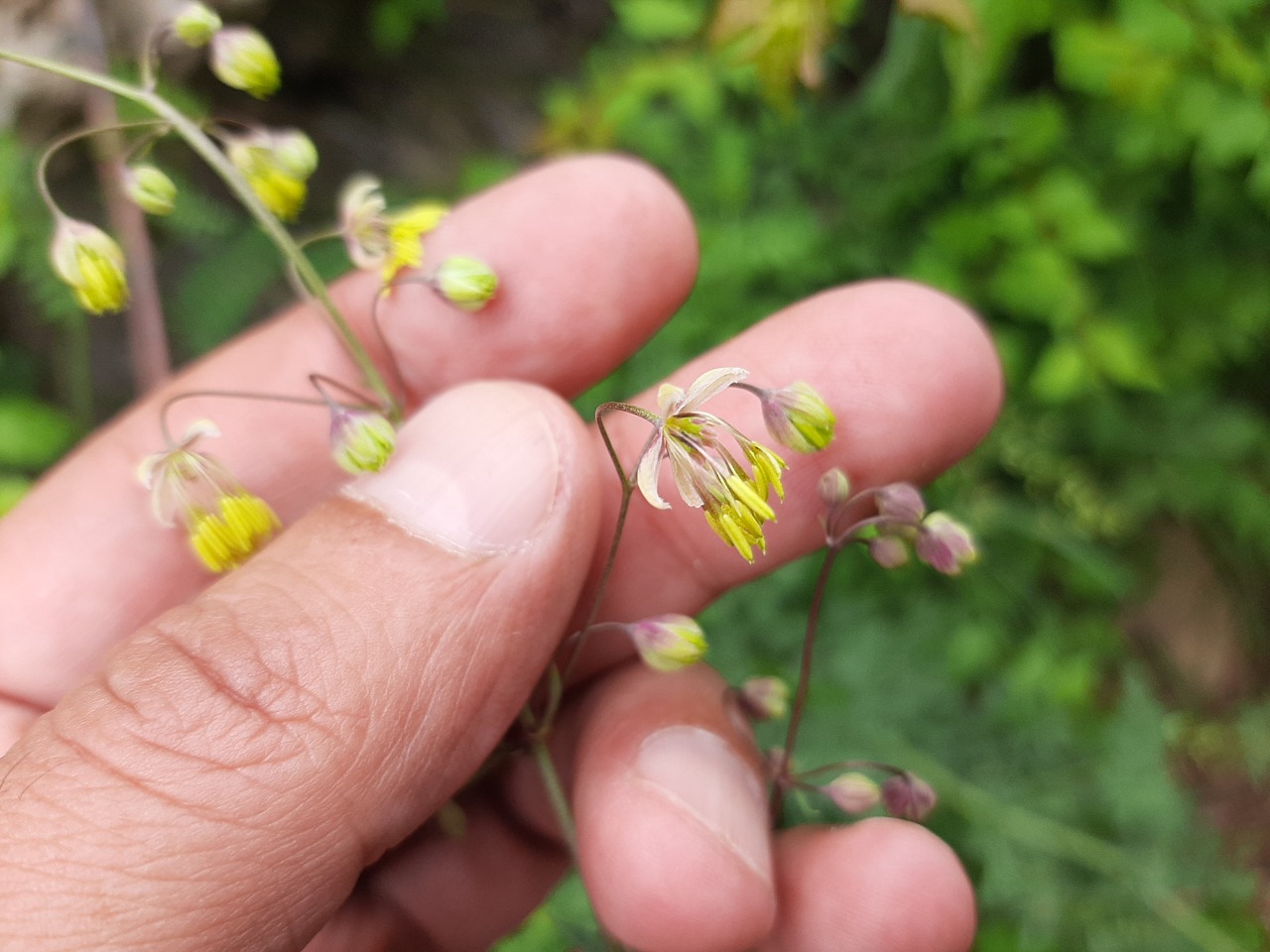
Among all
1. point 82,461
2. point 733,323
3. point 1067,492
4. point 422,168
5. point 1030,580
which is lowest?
point 1030,580

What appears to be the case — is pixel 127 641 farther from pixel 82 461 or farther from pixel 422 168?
pixel 422 168

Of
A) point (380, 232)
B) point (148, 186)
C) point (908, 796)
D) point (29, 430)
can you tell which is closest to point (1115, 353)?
point (908, 796)

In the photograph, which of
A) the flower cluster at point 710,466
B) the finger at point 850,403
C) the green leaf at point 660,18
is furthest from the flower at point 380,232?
the green leaf at point 660,18

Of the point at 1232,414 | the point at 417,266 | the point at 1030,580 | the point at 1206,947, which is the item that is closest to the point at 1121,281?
the point at 1232,414

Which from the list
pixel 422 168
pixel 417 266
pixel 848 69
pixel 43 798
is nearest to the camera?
pixel 43 798

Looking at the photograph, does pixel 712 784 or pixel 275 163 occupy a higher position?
pixel 275 163

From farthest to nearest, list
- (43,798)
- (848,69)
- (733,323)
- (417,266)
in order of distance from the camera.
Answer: (848,69) → (733,323) → (417,266) → (43,798)

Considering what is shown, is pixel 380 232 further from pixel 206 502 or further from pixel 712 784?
pixel 712 784
